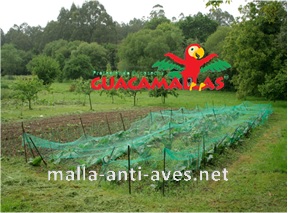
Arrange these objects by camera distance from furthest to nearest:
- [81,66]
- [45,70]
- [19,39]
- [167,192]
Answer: [19,39]
[81,66]
[45,70]
[167,192]

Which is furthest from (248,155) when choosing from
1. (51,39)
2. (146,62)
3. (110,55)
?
(51,39)

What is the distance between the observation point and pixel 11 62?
1394 inches

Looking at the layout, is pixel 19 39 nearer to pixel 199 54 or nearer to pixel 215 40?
pixel 215 40

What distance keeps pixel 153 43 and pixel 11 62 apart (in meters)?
18.5

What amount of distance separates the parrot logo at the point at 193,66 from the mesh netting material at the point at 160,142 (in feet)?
25.8

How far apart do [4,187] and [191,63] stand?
15.1 meters

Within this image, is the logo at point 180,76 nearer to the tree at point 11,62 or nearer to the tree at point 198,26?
the tree at point 198,26

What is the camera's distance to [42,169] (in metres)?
7.05

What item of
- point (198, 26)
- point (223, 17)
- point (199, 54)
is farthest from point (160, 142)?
point (223, 17)

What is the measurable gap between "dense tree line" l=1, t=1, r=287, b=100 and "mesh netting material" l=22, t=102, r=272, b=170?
122 inches

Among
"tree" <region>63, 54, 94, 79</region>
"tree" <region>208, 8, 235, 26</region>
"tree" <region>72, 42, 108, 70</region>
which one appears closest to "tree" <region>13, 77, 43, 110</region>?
"tree" <region>63, 54, 94, 79</region>

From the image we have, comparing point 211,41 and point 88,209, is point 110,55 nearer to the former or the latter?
point 211,41

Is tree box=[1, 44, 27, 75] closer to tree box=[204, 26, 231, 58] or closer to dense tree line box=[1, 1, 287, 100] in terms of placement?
dense tree line box=[1, 1, 287, 100]

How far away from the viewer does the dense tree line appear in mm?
17406
